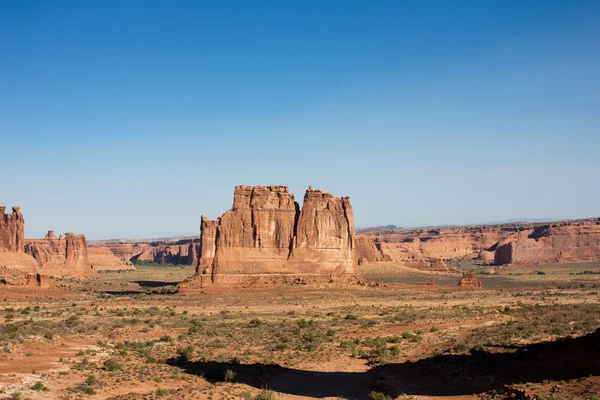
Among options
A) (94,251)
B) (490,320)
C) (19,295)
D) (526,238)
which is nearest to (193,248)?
(94,251)

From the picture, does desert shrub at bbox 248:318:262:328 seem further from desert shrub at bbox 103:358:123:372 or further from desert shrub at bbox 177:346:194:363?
desert shrub at bbox 103:358:123:372

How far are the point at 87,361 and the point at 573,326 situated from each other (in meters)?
22.9

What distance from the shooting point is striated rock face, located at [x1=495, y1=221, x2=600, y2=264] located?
12212 cm

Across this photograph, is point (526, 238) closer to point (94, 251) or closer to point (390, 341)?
point (94, 251)

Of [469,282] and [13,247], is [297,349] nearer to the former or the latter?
[469,282]

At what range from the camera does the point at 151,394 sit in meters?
20.9

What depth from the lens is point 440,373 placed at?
24.3 m

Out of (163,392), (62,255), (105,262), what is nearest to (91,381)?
(163,392)

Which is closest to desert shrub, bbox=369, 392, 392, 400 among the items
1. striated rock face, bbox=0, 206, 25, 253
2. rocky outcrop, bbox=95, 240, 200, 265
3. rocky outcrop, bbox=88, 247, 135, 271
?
striated rock face, bbox=0, 206, 25, 253

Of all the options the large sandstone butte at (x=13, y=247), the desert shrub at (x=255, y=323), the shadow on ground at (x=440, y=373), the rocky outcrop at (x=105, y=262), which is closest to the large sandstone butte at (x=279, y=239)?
the large sandstone butte at (x=13, y=247)

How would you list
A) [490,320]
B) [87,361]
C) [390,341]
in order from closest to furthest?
1. [87,361]
2. [390,341]
3. [490,320]

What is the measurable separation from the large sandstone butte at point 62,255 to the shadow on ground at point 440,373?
67630 millimetres

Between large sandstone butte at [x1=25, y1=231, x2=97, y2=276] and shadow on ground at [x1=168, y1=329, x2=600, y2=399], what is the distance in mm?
67630

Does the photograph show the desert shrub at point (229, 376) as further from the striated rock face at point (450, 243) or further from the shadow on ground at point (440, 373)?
the striated rock face at point (450, 243)
